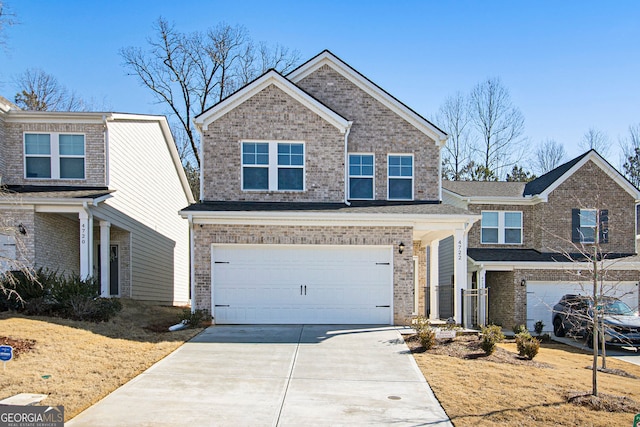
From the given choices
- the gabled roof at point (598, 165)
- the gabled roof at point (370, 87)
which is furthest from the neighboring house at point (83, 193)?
the gabled roof at point (598, 165)

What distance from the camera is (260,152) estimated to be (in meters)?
17.2

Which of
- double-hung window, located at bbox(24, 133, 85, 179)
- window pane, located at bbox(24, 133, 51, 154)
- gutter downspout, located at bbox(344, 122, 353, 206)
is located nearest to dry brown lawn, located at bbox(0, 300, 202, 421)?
double-hung window, located at bbox(24, 133, 85, 179)

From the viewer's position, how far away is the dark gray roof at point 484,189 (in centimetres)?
2441

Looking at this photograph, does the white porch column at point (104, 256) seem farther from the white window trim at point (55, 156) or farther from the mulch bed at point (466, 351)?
the mulch bed at point (466, 351)

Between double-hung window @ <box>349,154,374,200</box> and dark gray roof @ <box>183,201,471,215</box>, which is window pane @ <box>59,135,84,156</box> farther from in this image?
double-hung window @ <box>349,154,374,200</box>

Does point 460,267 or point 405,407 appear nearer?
point 405,407

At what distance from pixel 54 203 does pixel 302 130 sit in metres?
7.71

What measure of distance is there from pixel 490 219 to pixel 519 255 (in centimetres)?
207

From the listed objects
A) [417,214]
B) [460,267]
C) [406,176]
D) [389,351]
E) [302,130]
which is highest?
[302,130]

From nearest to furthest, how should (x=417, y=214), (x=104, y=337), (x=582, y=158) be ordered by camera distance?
(x=104, y=337) → (x=417, y=214) → (x=582, y=158)

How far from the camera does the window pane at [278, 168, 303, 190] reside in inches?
675

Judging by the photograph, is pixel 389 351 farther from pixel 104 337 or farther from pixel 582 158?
pixel 582 158

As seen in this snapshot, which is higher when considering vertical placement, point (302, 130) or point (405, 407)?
point (302, 130)

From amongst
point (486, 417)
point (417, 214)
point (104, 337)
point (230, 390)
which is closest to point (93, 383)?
point (230, 390)
